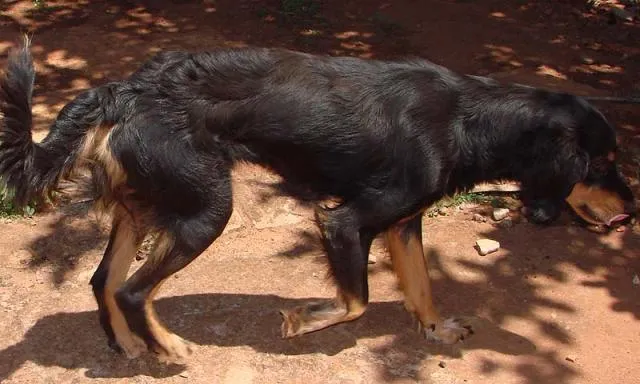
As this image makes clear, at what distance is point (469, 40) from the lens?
9500 mm

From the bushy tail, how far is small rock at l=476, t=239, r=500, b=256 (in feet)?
8.89

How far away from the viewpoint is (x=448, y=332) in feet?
16.5

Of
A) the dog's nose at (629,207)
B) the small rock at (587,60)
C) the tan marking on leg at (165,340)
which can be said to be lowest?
the tan marking on leg at (165,340)

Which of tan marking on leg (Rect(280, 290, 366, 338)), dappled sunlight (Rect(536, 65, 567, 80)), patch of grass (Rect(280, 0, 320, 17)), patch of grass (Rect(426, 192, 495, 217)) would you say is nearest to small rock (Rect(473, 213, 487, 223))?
patch of grass (Rect(426, 192, 495, 217))

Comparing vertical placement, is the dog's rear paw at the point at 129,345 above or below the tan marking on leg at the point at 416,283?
below

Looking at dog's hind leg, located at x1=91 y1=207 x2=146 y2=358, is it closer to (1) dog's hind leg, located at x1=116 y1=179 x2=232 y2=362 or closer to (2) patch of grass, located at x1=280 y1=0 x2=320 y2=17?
(1) dog's hind leg, located at x1=116 y1=179 x2=232 y2=362

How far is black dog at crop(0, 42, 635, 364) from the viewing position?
438cm

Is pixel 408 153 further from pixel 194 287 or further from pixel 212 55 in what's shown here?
pixel 194 287

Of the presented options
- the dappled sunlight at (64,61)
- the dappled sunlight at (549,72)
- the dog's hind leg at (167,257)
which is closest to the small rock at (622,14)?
the dappled sunlight at (549,72)

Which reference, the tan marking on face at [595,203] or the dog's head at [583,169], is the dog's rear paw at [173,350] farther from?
the tan marking on face at [595,203]

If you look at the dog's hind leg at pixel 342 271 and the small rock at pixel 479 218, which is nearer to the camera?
the dog's hind leg at pixel 342 271

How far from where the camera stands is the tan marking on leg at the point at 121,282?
4.76 meters

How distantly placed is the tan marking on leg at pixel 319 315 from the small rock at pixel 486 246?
1.49m

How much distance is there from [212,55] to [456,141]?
1.35 metres
